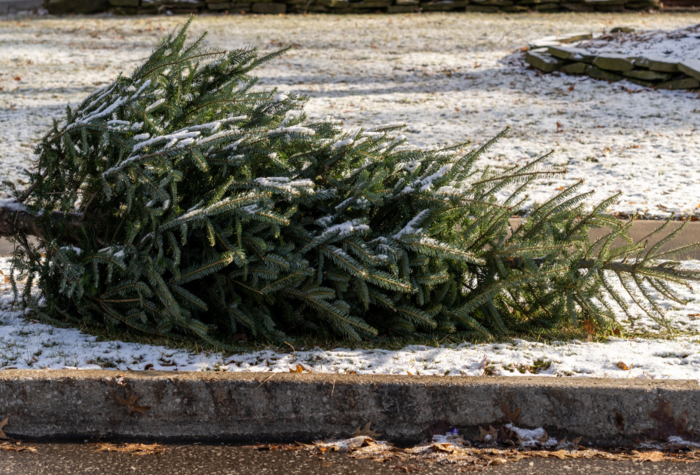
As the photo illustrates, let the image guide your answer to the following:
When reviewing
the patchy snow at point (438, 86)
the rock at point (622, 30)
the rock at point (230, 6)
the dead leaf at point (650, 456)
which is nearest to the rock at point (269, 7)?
the rock at point (230, 6)

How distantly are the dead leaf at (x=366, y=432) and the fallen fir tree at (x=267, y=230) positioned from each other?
73cm

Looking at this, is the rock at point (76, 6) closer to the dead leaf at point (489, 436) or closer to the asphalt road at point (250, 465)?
the asphalt road at point (250, 465)

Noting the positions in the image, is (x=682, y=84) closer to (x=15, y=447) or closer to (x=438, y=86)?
(x=438, y=86)

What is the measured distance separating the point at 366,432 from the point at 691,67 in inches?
432

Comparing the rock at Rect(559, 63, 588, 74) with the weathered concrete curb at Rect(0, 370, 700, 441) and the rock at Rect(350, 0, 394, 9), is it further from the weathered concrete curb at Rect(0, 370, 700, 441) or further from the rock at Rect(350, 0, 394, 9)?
the weathered concrete curb at Rect(0, 370, 700, 441)

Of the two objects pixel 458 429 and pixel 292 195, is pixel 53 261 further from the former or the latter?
pixel 458 429

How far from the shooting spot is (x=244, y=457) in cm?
299

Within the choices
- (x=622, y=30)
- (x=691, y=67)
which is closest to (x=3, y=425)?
(x=691, y=67)

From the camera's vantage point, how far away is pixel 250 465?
2.92m

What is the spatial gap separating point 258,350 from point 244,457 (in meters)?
0.85

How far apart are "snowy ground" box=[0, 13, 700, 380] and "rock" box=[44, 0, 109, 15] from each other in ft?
1.81

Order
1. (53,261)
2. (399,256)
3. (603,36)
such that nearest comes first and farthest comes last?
(399,256), (53,261), (603,36)

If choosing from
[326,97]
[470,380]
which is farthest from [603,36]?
[470,380]

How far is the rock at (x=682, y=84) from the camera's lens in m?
11.4
